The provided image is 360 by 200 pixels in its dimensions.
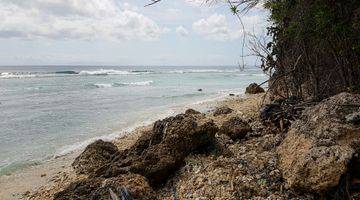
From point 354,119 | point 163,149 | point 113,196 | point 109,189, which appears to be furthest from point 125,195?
point 354,119

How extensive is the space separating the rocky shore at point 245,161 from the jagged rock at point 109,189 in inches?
0.5

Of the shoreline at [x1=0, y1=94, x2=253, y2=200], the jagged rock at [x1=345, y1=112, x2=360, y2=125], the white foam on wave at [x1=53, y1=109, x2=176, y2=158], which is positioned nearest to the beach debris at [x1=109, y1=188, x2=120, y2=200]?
the jagged rock at [x1=345, y1=112, x2=360, y2=125]

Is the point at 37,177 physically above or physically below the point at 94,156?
below

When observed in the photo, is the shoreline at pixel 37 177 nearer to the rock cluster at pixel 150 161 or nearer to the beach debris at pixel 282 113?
the rock cluster at pixel 150 161

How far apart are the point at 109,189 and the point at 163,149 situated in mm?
1461

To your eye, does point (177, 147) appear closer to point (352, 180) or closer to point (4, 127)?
point (352, 180)

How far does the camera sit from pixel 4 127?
16047 mm

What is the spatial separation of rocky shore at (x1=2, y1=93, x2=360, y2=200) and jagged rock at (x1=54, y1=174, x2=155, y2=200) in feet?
0.04

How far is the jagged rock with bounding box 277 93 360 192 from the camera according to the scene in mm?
4422

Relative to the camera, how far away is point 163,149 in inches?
253

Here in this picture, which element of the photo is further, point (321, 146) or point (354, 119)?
point (354, 119)

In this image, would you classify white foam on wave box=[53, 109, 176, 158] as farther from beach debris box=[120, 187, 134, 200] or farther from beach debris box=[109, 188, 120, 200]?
beach debris box=[120, 187, 134, 200]

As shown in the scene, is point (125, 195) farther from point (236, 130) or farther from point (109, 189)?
point (236, 130)

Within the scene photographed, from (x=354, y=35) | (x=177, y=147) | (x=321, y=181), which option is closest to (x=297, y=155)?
(x=321, y=181)
